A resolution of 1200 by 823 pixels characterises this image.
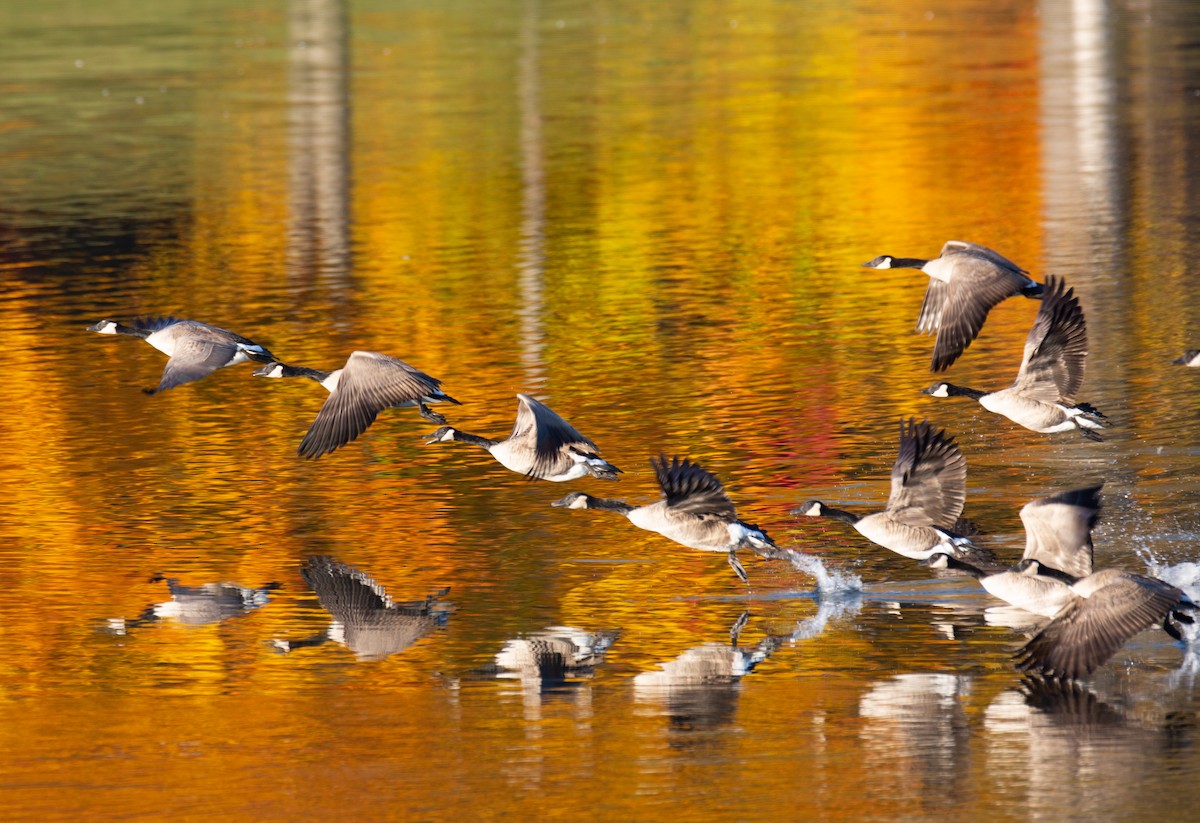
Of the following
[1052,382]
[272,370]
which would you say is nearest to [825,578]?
[1052,382]

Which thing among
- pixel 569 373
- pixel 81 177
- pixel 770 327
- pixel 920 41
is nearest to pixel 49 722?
pixel 569 373

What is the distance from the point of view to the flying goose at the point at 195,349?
11.6 m

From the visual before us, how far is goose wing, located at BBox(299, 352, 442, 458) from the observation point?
36.7 feet

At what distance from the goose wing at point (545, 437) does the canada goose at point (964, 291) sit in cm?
201

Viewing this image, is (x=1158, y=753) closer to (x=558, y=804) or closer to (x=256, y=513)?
(x=558, y=804)

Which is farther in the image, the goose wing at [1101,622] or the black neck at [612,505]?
the black neck at [612,505]

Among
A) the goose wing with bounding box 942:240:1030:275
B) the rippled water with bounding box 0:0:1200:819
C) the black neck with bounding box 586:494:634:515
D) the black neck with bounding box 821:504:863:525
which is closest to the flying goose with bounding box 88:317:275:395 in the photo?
the rippled water with bounding box 0:0:1200:819

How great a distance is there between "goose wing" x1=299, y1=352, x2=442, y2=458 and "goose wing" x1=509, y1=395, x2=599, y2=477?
0.58 metres

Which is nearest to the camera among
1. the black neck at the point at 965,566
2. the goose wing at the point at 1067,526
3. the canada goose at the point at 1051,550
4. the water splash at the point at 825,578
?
the canada goose at the point at 1051,550

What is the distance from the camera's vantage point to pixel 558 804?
7.95 metres

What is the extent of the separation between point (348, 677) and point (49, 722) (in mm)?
1371

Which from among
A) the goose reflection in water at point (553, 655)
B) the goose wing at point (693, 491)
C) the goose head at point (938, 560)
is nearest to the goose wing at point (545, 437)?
the goose wing at point (693, 491)

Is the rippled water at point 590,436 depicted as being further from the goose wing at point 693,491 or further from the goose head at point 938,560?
the goose wing at point 693,491

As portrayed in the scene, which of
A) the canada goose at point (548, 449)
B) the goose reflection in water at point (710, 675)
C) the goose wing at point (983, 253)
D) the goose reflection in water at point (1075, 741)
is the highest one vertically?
the goose wing at point (983, 253)
